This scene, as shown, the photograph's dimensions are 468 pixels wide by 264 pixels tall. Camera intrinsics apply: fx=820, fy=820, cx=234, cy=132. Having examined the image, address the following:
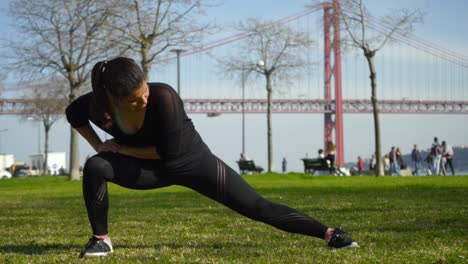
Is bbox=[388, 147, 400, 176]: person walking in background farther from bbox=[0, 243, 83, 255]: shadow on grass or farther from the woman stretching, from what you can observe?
the woman stretching

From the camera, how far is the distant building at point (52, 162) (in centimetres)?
7331

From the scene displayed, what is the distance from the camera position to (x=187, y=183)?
565 centimetres

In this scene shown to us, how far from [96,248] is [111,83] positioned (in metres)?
1.39

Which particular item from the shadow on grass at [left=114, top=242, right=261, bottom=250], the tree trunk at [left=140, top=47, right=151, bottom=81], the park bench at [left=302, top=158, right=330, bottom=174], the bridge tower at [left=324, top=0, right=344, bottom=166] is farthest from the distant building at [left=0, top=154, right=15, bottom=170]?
the shadow on grass at [left=114, top=242, right=261, bottom=250]

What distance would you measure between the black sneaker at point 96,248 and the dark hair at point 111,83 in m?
0.95

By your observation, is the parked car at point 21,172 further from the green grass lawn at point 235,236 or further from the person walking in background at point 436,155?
the green grass lawn at point 235,236

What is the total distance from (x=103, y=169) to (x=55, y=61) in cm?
2976

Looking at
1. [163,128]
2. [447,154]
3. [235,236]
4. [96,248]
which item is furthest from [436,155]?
[163,128]

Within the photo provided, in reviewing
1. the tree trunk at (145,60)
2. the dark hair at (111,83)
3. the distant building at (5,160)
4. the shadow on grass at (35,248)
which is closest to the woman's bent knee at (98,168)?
the dark hair at (111,83)

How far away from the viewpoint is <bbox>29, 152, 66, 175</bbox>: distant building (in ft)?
241

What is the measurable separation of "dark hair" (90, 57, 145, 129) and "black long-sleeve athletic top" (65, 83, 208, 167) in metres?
0.16

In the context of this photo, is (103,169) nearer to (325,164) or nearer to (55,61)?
(55,61)

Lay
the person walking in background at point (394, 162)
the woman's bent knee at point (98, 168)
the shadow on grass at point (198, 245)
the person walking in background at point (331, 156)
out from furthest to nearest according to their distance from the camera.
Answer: the person walking in background at point (394, 162) < the person walking in background at point (331, 156) < the shadow on grass at point (198, 245) < the woman's bent knee at point (98, 168)

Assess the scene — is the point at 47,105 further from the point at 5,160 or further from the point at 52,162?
the point at 5,160
